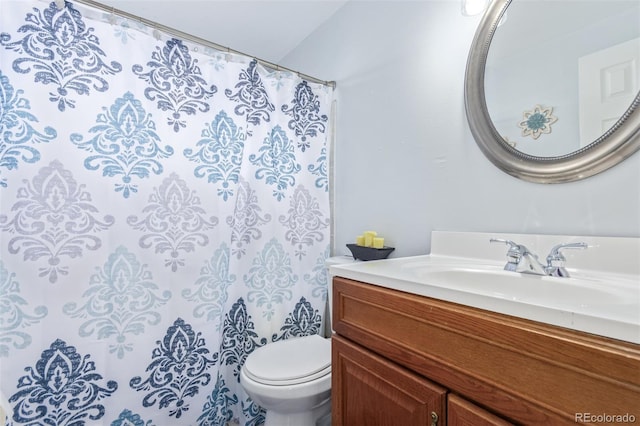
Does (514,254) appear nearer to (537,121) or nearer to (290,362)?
(537,121)

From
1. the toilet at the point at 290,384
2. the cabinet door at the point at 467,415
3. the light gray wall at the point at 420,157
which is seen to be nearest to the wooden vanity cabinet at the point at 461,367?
the cabinet door at the point at 467,415

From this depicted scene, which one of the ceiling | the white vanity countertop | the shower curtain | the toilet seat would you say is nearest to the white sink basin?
the white vanity countertop

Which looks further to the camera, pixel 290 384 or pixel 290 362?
pixel 290 362

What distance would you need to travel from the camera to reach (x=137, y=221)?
122cm

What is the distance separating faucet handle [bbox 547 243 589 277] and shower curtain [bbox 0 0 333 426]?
1.14 m

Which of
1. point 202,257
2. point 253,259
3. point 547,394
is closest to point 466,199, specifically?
point 547,394

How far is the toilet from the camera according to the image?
3.66ft

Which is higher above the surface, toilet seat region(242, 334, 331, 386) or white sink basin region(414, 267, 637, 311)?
white sink basin region(414, 267, 637, 311)

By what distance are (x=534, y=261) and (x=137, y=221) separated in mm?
1448

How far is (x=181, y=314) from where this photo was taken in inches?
51.9

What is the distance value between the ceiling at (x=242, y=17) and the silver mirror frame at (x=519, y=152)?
42.1 inches

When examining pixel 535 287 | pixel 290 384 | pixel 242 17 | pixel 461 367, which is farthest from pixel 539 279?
pixel 242 17

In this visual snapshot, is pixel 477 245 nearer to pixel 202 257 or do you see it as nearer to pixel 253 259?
pixel 253 259

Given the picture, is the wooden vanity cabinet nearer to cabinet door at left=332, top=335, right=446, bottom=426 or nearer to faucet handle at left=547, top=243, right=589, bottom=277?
cabinet door at left=332, top=335, right=446, bottom=426
